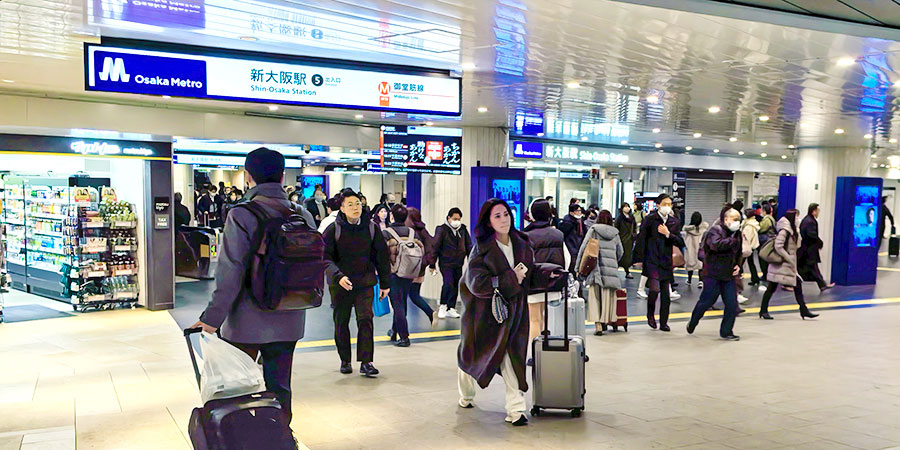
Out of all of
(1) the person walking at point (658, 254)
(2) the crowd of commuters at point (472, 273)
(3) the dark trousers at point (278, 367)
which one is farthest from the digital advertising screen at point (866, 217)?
(3) the dark trousers at point (278, 367)

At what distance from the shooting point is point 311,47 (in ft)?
22.7

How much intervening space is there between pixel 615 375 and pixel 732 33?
132 inches

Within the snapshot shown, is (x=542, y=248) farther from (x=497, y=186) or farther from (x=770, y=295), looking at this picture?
(x=497, y=186)

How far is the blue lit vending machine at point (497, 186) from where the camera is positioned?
13070 millimetres

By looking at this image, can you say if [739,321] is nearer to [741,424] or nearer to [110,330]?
[741,424]

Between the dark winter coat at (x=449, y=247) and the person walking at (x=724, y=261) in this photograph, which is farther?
the dark winter coat at (x=449, y=247)

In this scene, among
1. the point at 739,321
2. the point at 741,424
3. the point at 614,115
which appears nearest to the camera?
the point at 741,424

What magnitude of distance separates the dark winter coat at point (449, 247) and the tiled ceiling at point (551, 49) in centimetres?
179

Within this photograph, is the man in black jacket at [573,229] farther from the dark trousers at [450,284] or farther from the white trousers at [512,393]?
the white trousers at [512,393]

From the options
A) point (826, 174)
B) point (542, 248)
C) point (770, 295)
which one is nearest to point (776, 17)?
point (542, 248)

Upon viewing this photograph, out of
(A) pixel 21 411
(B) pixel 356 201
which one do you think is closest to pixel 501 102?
(B) pixel 356 201

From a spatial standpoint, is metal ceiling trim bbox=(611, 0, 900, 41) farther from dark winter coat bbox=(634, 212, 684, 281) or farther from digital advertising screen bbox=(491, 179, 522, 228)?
digital advertising screen bbox=(491, 179, 522, 228)

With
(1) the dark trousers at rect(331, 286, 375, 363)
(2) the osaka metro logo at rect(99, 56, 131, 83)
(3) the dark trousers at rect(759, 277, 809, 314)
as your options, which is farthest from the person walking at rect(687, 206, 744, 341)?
(2) the osaka metro logo at rect(99, 56, 131, 83)

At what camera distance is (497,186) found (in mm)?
13148
